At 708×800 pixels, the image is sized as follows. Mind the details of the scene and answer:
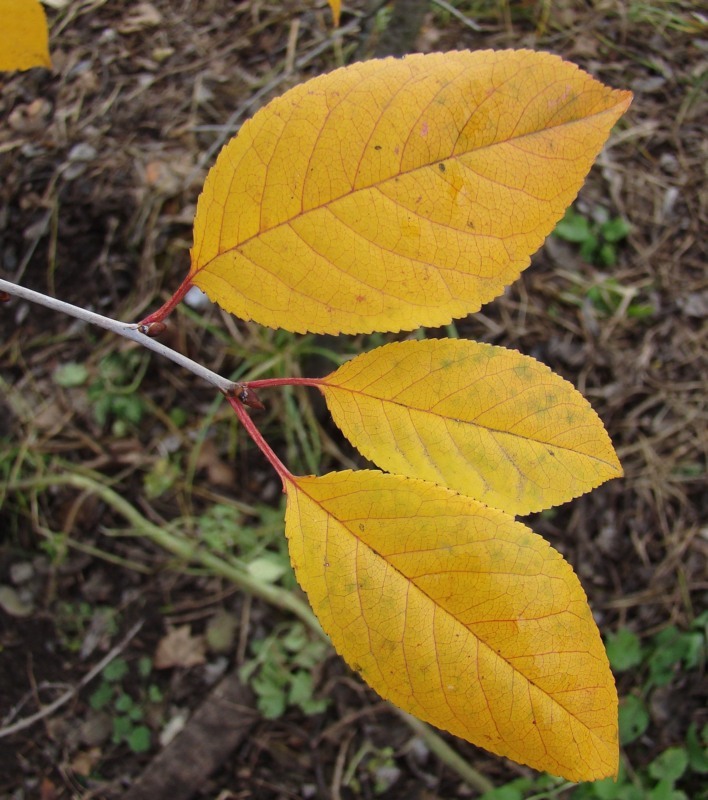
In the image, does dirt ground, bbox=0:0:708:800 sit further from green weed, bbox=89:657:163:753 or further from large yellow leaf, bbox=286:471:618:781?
large yellow leaf, bbox=286:471:618:781

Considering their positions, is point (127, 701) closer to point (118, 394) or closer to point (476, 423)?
point (118, 394)

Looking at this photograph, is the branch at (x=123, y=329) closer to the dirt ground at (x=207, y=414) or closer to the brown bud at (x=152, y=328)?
the brown bud at (x=152, y=328)

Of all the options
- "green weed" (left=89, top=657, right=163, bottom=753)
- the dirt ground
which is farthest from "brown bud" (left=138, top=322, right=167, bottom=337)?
"green weed" (left=89, top=657, right=163, bottom=753)

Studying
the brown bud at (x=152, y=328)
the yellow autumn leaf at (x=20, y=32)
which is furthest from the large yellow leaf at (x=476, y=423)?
the yellow autumn leaf at (x=20, y=32)

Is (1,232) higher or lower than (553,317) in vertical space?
higher

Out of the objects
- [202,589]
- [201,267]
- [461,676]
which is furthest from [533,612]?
[202,589]

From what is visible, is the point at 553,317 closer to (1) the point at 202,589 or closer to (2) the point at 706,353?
(2) the point at 706,353
